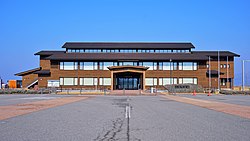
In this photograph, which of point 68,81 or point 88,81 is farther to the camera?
point 88,81

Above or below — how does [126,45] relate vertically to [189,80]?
above

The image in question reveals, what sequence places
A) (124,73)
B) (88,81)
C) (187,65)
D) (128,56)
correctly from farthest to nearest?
(128,56), (187,65), (88,81), (124,73)

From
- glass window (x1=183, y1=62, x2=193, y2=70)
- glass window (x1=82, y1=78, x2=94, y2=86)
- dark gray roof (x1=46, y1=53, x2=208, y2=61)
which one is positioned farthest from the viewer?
glass window (x1=183, y1=62, x2=193, y2=70)

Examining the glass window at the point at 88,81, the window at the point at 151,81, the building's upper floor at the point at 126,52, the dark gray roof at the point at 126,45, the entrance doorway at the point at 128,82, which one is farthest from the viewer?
the dark gray roof at the point at 126,45

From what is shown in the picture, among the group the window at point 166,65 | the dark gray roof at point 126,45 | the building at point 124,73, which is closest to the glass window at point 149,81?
the building at point 124,73

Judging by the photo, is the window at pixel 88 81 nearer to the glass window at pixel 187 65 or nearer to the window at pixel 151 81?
the window at pixel 151 81

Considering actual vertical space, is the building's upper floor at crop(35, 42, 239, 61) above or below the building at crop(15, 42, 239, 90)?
above

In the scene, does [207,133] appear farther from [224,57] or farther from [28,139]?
[224,57]

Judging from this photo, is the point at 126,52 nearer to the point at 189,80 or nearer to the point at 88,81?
the point at 88,81

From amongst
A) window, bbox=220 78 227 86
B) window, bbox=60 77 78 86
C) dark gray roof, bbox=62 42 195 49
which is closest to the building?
window, bbox=60 77 78 86

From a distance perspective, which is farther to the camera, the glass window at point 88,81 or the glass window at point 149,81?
the glass window at point 149,81

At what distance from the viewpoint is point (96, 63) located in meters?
65.6

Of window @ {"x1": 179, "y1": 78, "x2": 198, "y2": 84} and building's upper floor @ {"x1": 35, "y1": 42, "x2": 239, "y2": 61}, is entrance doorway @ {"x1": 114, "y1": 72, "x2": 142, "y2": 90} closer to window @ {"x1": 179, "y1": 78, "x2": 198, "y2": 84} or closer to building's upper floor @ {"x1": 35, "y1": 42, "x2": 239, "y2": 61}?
building's upper floor @ {"x1": 35, "y1": 42, "x2": 239, "y2": 61}

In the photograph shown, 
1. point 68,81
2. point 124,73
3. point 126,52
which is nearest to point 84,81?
point 68,81
